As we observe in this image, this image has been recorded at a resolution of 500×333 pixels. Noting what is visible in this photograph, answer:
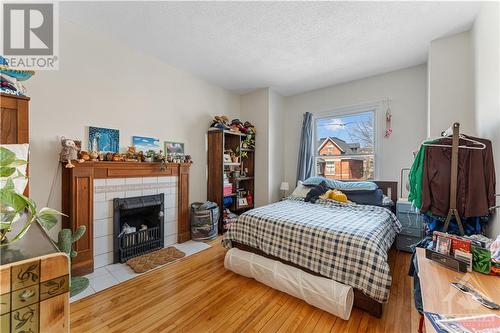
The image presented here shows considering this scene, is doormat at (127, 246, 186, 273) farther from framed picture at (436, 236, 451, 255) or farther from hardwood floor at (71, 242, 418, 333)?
framed picture at (436, 236, 451, 255)

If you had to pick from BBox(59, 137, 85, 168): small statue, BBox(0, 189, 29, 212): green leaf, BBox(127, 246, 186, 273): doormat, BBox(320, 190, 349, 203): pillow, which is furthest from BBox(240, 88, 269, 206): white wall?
BBox(0, 189, 29, 212): green leaf

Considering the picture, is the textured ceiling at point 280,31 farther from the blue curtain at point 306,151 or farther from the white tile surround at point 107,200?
the white tile surround at point 107,200

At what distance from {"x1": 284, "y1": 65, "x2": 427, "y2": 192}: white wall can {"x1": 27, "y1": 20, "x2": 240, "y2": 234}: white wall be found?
2.61 metres

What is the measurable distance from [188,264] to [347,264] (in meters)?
1.83

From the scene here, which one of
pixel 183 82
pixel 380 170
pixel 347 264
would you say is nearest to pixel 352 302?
pixel 347 264

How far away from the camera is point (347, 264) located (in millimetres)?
1751

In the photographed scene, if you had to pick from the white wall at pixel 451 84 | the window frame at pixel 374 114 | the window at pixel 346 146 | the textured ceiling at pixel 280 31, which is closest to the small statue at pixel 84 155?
the textured ceiling at pixel 280 31

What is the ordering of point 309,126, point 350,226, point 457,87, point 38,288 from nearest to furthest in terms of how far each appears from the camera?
point 38,288 < point 350,226 < point 457,87 < point 309,126

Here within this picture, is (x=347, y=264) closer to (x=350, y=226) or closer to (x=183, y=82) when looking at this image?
(x=350, y=226)

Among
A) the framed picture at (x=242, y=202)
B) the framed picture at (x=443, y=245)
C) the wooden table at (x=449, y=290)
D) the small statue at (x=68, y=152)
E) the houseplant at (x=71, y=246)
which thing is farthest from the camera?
the framed picture at (x=242, y=202)

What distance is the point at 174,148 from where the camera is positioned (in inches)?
127

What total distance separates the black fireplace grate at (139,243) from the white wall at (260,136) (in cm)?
200

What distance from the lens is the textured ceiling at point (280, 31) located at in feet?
6.49

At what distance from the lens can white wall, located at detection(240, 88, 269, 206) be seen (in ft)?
13.4
